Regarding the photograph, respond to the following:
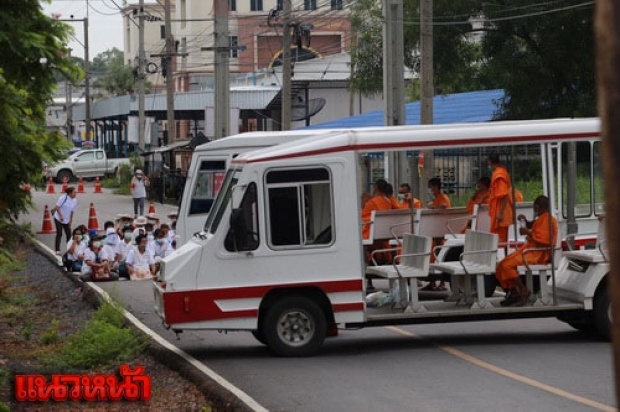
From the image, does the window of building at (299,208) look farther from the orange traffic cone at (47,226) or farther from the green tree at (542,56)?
the orange traffic cone at (47,226)

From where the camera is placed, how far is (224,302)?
569 inches

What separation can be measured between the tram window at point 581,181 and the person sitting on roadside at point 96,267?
10.2m

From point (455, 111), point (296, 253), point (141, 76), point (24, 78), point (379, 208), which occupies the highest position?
point (141, 76)

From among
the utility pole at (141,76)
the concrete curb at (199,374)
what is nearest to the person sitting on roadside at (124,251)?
the concrete curb at (199,374)

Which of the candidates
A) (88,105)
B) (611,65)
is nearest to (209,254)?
(611,65)

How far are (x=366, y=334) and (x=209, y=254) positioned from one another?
3.38m

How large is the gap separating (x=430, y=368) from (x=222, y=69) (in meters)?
24.1

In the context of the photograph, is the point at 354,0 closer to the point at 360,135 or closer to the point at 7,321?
the point at 7,321

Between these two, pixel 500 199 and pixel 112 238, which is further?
pixel 112 238

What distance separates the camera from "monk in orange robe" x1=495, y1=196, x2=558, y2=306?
15.1 meters

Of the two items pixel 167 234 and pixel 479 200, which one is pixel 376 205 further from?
pixel 167 234

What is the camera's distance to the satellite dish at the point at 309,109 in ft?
181

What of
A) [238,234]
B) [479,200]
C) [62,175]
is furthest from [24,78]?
[62,175]

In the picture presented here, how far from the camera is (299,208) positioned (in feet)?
48.3
